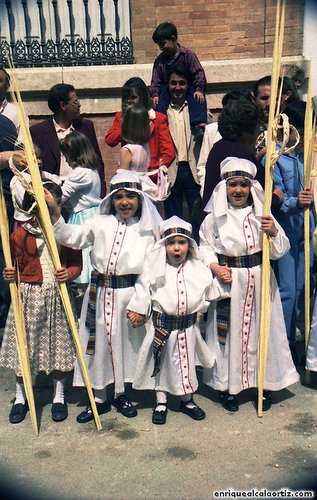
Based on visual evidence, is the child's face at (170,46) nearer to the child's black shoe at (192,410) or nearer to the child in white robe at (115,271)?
the child in white robe at (115,271)

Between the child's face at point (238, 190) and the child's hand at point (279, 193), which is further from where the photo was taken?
the child's hand at point (279, 193)

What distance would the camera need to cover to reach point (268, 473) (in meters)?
3.12

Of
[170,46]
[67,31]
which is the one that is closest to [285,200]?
[170,46]

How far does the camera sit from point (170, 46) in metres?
5.61

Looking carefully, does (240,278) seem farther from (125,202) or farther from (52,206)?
(52,206)

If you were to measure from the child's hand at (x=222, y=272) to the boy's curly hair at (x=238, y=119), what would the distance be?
89 cm

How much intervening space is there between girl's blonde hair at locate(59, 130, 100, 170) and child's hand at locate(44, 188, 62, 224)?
1.29 metres

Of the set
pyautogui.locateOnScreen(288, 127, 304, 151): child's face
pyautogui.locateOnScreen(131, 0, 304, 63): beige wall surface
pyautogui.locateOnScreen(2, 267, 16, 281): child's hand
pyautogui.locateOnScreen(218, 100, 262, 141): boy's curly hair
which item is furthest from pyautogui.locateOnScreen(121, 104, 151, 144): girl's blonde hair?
pyautogui.locateOnScreen(131, 0, 304, 63): beige wall surface

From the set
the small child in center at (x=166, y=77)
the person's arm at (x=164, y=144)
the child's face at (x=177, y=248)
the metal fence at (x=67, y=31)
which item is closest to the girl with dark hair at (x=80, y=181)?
the person's arm at (x=164, y=144)

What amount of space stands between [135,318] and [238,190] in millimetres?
999

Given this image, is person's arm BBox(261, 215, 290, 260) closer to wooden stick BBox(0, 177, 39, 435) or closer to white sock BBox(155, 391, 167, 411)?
white sock BBox(155, 391, 167, 411)

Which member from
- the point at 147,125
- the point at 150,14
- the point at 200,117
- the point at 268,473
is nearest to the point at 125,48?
the point at 150,14

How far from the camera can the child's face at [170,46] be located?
18.4ft

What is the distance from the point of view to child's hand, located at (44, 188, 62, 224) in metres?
3.52
